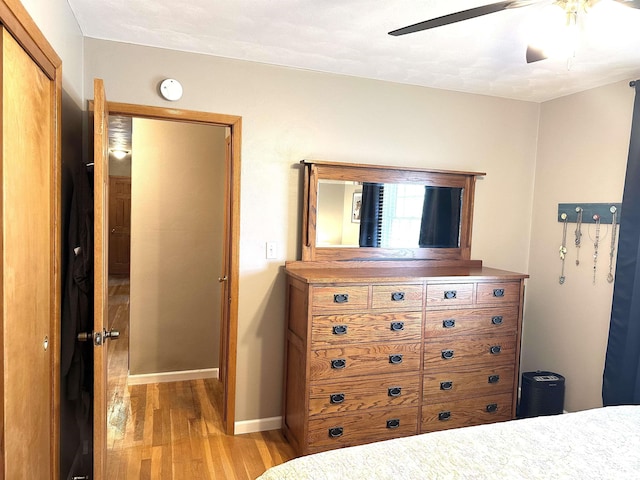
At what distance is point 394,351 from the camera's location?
286 centimetres

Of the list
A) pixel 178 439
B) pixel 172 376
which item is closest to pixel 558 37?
pixel 178 439

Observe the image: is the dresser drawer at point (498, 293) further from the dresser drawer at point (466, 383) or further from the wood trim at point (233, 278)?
the wood trim at point (233, 278)

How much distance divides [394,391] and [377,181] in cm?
139

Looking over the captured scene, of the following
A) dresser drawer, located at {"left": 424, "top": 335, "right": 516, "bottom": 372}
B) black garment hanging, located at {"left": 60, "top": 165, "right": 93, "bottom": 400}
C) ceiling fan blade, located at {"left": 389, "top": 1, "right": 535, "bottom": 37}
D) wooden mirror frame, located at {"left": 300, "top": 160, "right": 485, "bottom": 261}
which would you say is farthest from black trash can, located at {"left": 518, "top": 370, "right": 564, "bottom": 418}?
black garment hanging, located at {"left": 60, "top": 165, "right": 93, "bottom": 400}

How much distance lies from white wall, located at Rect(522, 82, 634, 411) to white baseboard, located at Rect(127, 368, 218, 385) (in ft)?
8.75

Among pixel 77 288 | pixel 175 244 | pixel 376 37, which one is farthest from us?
pixel 175 244

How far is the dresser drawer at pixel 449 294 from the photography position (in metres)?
2.92

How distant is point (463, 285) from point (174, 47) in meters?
2.31

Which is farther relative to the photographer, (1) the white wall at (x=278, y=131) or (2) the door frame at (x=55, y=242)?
(1) the white wall at (x=278, y=131)

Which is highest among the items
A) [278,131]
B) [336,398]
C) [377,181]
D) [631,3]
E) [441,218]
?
[631,3]

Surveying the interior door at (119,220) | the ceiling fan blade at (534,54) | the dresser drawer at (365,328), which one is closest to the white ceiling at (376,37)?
the ceiling fan blade at (534,54)

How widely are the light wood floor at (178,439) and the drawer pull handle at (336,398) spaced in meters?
0.46

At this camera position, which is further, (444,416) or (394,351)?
(444,416)

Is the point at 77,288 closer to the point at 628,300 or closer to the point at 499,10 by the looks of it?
the point at 499,10
